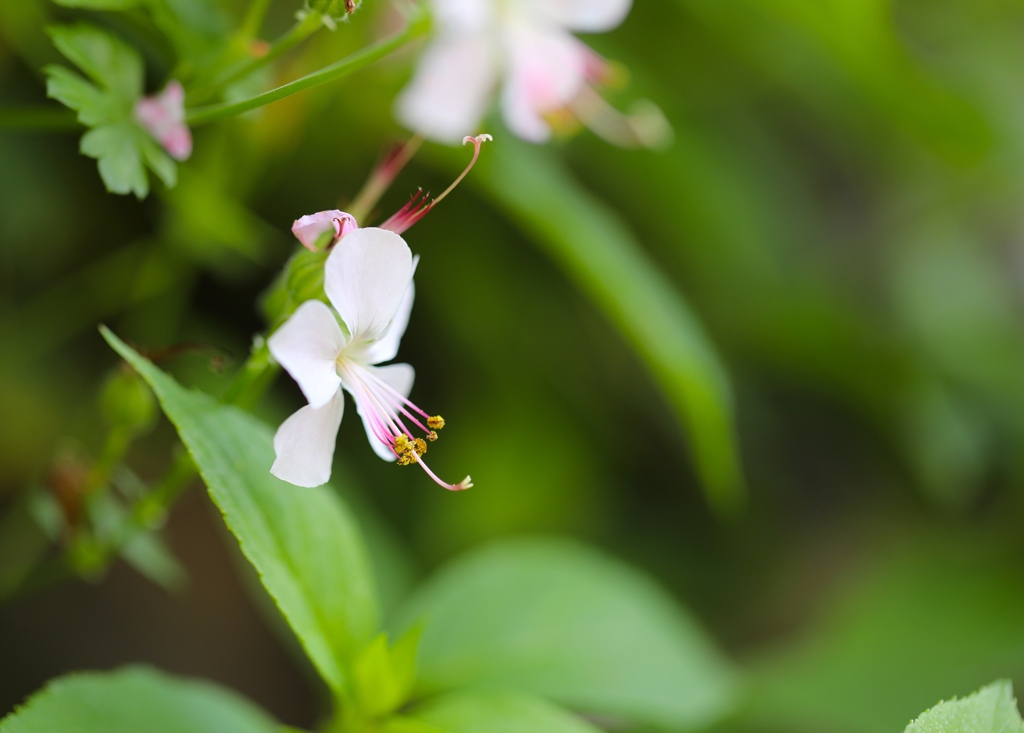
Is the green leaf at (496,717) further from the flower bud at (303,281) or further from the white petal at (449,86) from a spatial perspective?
the white petal at (449,86)

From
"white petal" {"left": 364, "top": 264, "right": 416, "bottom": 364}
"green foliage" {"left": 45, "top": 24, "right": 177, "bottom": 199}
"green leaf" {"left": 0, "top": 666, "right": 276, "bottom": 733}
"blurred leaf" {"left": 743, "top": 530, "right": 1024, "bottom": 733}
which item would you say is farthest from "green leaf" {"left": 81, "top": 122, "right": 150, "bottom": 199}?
"blurred leaf" {"left": 743, "top": 530, "right": 1024, "bottom": 733}

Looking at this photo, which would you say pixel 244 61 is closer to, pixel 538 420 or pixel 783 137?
pixel 538 420

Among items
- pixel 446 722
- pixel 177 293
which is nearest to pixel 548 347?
pixel 177 293

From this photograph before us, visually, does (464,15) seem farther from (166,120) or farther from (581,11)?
(166,120)

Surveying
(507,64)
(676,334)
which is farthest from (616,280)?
(507,64)

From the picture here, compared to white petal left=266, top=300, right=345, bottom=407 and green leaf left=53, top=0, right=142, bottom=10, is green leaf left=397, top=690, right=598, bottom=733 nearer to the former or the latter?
white petal left=266, top=300, right=345, bottom=407

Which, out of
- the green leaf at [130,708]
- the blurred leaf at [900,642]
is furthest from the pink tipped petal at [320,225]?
the blurred leaf at [900,642]
